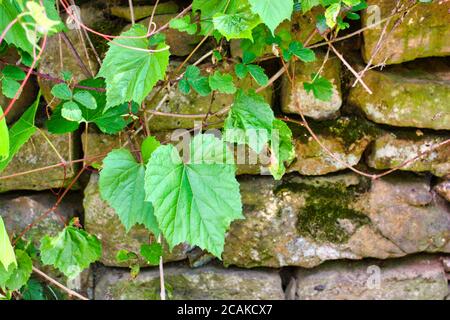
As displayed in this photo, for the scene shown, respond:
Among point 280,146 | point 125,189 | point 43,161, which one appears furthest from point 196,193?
point 43,161

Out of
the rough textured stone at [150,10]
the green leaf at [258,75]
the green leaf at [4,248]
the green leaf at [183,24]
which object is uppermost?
the rough textured stone at [150,10]

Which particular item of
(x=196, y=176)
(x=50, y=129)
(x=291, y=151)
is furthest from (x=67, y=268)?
(x=291, y=151)

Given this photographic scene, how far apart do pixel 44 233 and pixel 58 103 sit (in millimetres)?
395

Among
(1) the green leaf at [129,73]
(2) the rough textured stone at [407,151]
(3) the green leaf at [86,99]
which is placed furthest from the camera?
(2) the rough textured stone at [407,151]

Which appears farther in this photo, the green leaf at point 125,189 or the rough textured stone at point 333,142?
the rough textured stone at point 333,142

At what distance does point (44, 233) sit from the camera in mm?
1550

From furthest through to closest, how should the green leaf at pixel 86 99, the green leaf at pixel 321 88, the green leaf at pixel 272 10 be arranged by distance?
the green leaf at pixel 321 88
the green leaf at pixel 86 99
the green leaf at pixel 272 10

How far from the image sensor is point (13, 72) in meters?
1.30

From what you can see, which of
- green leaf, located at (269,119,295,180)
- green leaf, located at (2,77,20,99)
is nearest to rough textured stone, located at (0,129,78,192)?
green leaf, located at (2,77,20,99)

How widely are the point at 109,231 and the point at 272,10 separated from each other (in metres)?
0.84

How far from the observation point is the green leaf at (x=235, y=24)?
1.12 metres

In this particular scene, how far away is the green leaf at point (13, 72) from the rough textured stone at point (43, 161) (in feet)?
0.78

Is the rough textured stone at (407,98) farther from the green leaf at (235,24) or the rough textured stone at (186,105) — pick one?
the green leaf at (235,24)

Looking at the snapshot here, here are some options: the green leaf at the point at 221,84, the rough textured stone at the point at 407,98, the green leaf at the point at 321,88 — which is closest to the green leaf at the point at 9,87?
the green leaf at the point at 221,84
